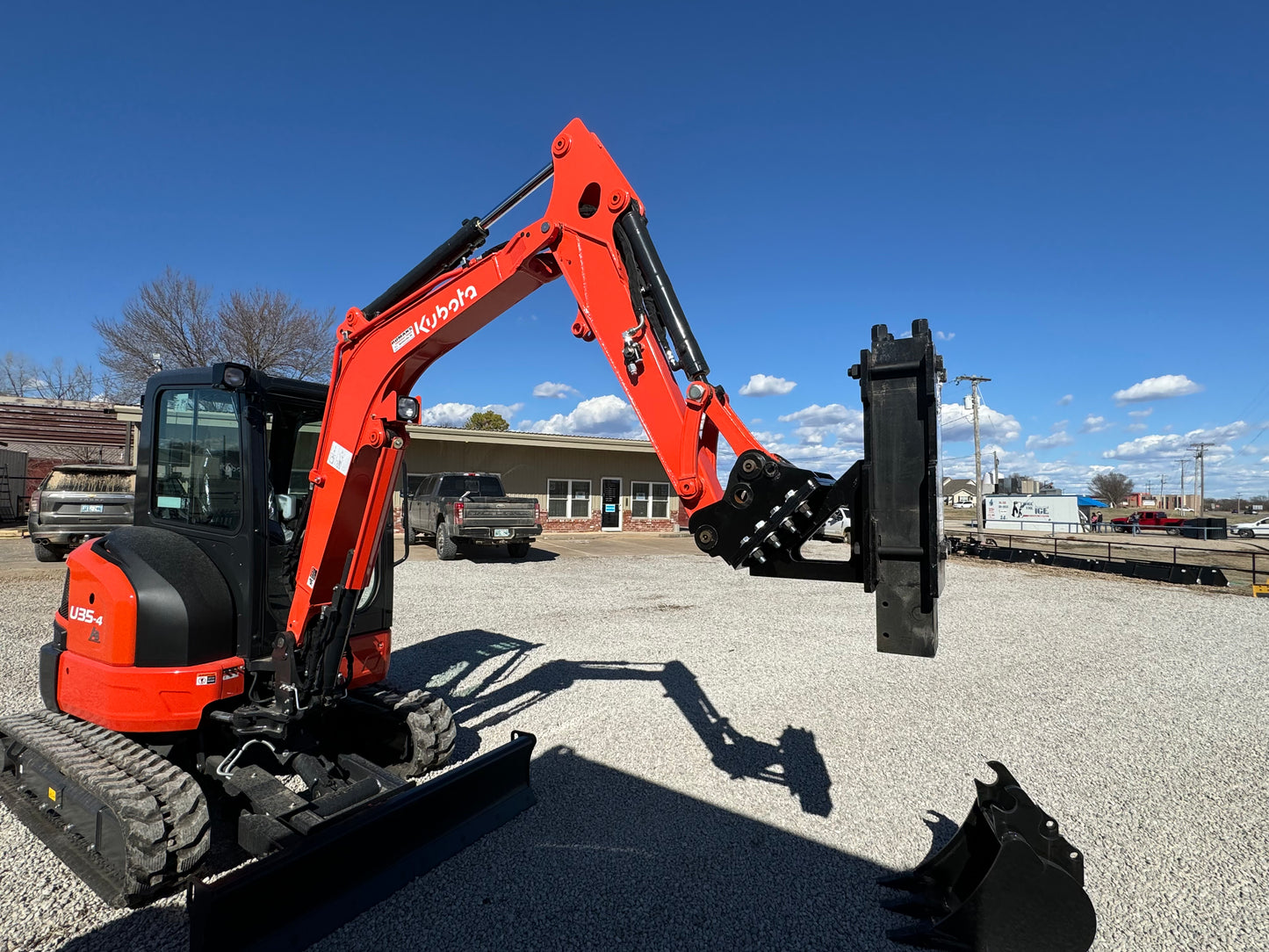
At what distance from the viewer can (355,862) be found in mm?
3189

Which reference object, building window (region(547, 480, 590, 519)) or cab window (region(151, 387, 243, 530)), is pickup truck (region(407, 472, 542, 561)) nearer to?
building window (region(547, 480, 590, 519))

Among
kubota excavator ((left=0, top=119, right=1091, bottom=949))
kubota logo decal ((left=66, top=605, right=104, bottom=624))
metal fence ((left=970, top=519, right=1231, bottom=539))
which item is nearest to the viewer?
kubota excavator ((left=0, top=119, right=1091, bottom=949))

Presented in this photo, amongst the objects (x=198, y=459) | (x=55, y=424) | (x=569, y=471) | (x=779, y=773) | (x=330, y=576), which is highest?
(x=55, y=424)

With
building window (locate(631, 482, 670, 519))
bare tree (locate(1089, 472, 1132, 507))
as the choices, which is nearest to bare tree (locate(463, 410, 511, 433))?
building window (locate(631, 482, 670, 519))

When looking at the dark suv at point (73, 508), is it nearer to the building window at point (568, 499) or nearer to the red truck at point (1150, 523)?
the building window at point (568, 499)

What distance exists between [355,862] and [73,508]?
14618 millimetres

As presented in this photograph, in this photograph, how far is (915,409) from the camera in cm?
256

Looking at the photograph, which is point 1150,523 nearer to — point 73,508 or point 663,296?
point 663,296

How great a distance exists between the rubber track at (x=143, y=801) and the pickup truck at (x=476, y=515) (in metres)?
13.0

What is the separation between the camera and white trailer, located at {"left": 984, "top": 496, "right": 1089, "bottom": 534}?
133 feet

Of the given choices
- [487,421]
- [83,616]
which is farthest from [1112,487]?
[83,616]

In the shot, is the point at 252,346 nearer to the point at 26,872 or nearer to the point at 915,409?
the point at 26,872

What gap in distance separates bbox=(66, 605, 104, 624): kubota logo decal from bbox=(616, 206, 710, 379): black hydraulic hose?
134 inches

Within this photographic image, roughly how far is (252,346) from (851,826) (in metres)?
31.2
